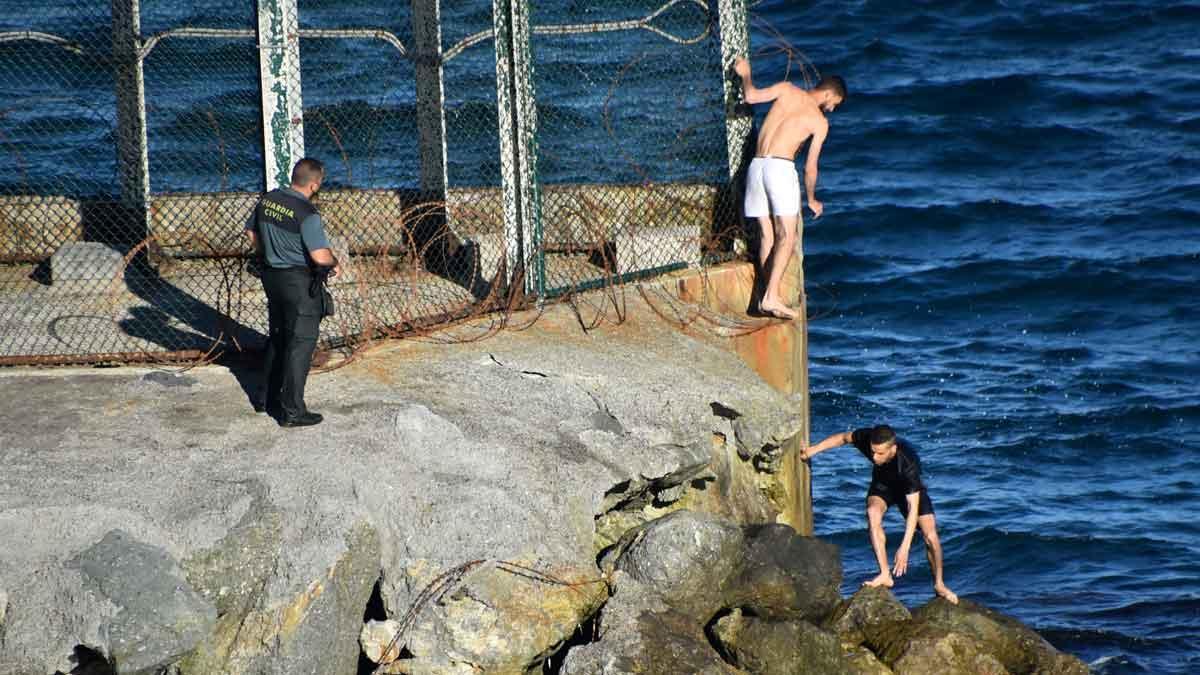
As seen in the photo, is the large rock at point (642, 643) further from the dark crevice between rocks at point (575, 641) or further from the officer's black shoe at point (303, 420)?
the officer's black shoe at point (303, 420)

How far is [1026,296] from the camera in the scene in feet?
62.8

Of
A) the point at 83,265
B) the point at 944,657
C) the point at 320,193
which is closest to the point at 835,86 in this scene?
the point at 944,657

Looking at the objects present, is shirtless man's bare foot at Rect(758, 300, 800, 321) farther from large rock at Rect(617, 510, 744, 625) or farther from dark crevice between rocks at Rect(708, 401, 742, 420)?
large rock at Rect(617, 510, 744, 625)

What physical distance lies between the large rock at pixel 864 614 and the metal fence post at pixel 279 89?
465cm

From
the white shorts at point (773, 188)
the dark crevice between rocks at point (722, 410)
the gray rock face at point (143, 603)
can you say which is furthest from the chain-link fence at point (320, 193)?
the gray rock face at point (143, 603)

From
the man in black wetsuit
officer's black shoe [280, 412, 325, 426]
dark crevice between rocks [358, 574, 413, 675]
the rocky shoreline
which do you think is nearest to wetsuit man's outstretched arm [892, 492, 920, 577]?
the man in black wetsuit

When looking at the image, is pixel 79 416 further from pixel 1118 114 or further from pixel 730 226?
pixel 1118 114

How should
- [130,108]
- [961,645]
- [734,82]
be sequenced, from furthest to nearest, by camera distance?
[130,108] < [734,82] < [961,645]

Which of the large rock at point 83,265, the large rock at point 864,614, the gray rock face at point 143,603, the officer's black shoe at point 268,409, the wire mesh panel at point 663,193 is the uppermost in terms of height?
the wire mesh panel at point 663,193

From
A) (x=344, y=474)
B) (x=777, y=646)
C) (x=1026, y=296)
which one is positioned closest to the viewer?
(x=344, y=474)

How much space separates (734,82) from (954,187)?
36.4 feet

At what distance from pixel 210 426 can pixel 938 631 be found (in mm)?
4448

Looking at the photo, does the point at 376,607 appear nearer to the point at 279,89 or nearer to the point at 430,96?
the point at 279,89

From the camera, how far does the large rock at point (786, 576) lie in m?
8.88
